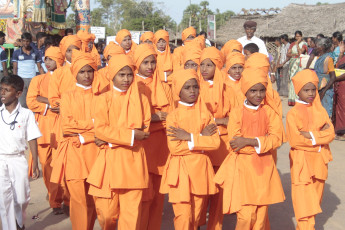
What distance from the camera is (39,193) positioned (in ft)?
24.5

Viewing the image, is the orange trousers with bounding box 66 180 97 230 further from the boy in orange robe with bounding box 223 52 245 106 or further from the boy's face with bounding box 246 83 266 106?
the boy in orange robe with bounding box 223 52 245 106

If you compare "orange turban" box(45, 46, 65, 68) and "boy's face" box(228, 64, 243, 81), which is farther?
"orange turban" box(45, 46, 65, 68)

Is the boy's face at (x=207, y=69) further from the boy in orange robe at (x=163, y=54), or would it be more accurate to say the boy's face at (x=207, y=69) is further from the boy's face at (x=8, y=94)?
the boy in orange robe at (x=163, y=54)

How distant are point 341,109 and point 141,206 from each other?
25.0 feet

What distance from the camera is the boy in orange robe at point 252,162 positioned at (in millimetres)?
4680

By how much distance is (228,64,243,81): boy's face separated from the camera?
645 centimetres

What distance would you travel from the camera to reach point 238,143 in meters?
4.66

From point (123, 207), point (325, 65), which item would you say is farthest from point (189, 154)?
point (325, 65)

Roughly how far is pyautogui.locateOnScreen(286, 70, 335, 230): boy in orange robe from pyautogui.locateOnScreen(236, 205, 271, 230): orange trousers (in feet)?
1.91

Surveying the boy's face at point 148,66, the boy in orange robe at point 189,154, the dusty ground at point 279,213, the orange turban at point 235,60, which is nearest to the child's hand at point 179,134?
the boy in orange robe at point 189,154

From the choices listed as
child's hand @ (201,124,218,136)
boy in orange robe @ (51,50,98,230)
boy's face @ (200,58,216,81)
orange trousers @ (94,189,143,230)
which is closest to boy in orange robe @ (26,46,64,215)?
boy in orange robe @ (51,50,98,230)

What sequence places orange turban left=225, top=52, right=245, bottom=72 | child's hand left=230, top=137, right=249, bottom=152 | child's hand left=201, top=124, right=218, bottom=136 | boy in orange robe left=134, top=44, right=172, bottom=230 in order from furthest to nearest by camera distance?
1. orange turban left=225, top=52, right=245, bottom=72
2. boy in orange robe left=134, top=44, right=172, bottom=230
3. child's hand left=201, top=124, right=218, bottom=136
4. child's hand left=230, top=137, right=249, bottom=152

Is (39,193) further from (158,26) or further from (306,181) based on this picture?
(158,26)

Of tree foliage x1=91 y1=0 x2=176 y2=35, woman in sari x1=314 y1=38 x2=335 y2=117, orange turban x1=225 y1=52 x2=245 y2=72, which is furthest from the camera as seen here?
tree foliage x1=91 y1=0 x2=176 y2=35
